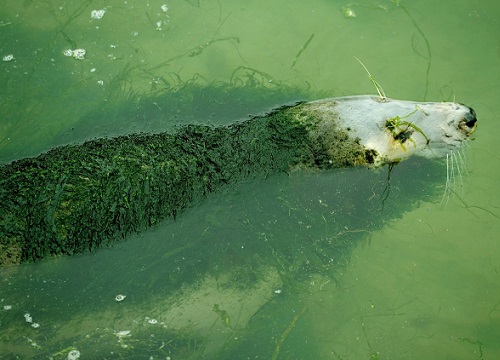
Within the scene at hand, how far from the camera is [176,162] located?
2750 mm

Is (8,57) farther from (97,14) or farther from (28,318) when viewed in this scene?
(28,318)

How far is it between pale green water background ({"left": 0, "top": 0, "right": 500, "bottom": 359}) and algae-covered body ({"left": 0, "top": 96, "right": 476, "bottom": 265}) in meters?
0.15

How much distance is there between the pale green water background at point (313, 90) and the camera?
106 inches

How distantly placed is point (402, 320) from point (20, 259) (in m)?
2.29

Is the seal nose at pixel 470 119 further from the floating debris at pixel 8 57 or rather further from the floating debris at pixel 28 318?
the floating debris at pixel 8 57

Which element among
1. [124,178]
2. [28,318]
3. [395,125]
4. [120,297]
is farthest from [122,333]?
[395,125]

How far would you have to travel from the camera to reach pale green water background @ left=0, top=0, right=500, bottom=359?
2691 millimetres

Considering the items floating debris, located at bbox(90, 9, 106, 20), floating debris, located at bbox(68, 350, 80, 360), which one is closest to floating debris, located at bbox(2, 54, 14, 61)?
floating debris, located at bbox(90, 9, 106, 20)

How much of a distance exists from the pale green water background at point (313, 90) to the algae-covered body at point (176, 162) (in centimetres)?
15

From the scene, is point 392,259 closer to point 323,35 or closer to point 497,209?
point 497,209

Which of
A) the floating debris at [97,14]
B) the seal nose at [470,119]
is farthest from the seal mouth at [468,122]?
the floating debris at [97,14]

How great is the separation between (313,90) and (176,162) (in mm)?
1376

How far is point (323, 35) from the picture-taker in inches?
150

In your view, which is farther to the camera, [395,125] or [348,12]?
[348,12]
